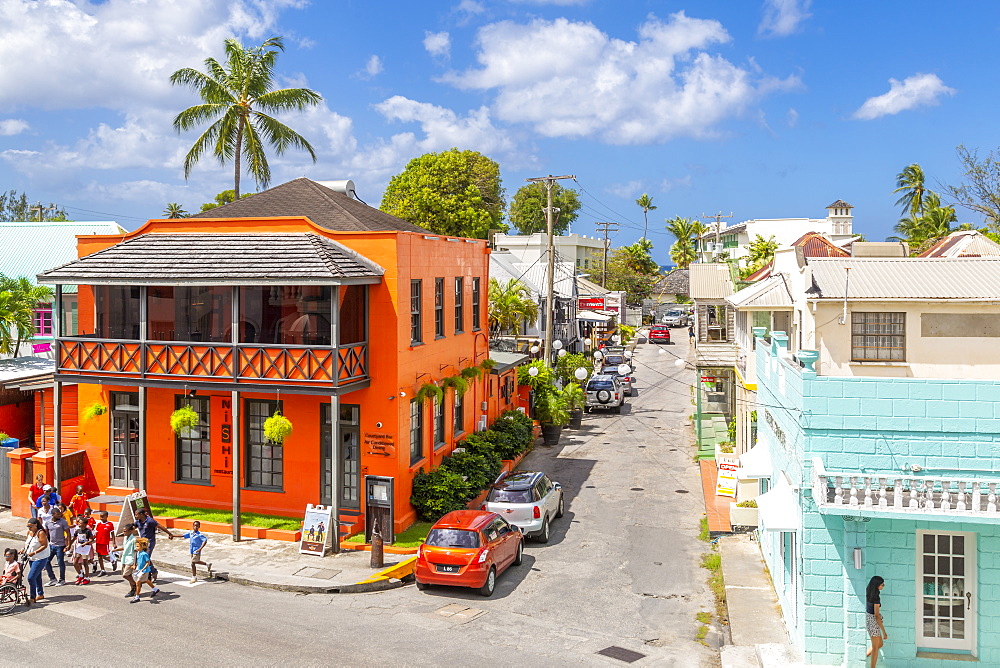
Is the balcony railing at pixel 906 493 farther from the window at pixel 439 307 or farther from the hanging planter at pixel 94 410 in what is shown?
the hanging planter at pixel 94 410

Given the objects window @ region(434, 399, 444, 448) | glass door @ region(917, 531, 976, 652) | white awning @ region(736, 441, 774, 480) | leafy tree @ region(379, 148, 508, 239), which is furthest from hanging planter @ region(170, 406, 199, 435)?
leafy tree @ region(379, 148, 508, 239)

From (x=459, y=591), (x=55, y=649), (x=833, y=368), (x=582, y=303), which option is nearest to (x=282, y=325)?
(x=459, y=591)

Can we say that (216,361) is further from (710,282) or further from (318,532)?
(710,282)

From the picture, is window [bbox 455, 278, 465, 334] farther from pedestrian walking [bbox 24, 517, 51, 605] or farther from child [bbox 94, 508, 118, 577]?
pedestrian walking [bbox 24, 517, 51, 605]

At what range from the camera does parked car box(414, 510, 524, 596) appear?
17188 mm

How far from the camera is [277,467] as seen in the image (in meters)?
22.7

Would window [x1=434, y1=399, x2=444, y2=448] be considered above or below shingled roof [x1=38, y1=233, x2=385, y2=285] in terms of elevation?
below

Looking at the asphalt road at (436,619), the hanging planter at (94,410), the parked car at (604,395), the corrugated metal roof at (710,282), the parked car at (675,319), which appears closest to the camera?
the asphalt road at (436,619)

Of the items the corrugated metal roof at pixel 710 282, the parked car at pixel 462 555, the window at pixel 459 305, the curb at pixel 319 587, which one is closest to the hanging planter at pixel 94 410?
the curb at pixel 319 587

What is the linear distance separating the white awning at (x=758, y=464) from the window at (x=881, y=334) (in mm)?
3428

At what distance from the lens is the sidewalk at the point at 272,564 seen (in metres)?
Result: 17.9

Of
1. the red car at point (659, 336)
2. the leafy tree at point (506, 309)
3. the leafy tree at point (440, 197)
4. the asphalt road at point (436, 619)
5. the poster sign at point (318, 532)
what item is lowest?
the asphalt road at point (436, 619)

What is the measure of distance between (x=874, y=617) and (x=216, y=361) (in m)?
15.9

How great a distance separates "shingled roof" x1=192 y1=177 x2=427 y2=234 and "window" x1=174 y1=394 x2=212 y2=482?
557cm
